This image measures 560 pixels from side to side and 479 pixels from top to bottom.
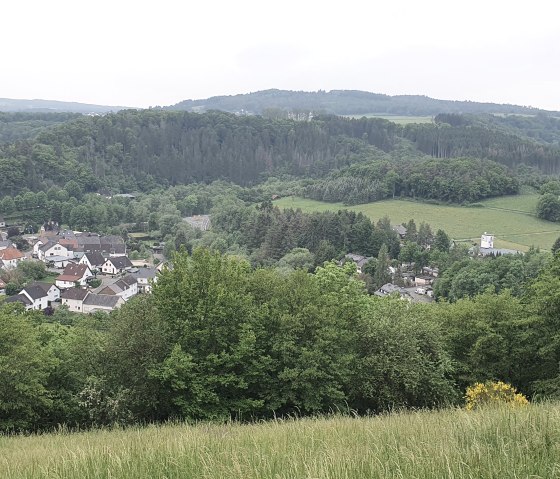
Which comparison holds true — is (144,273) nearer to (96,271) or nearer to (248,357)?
(96,271)

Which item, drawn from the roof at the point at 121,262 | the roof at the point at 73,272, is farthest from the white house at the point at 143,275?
the roof at the point at 121,262

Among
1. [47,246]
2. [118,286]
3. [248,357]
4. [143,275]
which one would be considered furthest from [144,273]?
[248,357]

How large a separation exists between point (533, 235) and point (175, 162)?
346 ft

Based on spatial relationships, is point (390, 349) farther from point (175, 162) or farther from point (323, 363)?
point (175, 162)

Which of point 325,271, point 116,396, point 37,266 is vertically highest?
point 325,271

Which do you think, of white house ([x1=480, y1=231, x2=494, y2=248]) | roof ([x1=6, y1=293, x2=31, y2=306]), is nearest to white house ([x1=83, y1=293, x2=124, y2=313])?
roof ([x1=6, y1=293, x2=31, y2=306])

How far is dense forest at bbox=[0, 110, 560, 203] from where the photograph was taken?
4505 inches

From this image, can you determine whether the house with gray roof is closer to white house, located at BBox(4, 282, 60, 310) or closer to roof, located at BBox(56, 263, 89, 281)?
white house, located at BBox(4, 282, 60, 310)

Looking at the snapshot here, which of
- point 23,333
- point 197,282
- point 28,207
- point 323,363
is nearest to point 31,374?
point 23,333

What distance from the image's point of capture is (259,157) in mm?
177125

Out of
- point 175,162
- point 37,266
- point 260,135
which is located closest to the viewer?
point 37,266

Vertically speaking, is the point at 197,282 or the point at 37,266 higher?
the point at 197,282

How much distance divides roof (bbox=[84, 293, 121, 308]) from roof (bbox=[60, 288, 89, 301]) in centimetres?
57

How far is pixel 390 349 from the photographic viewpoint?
16984 mm
